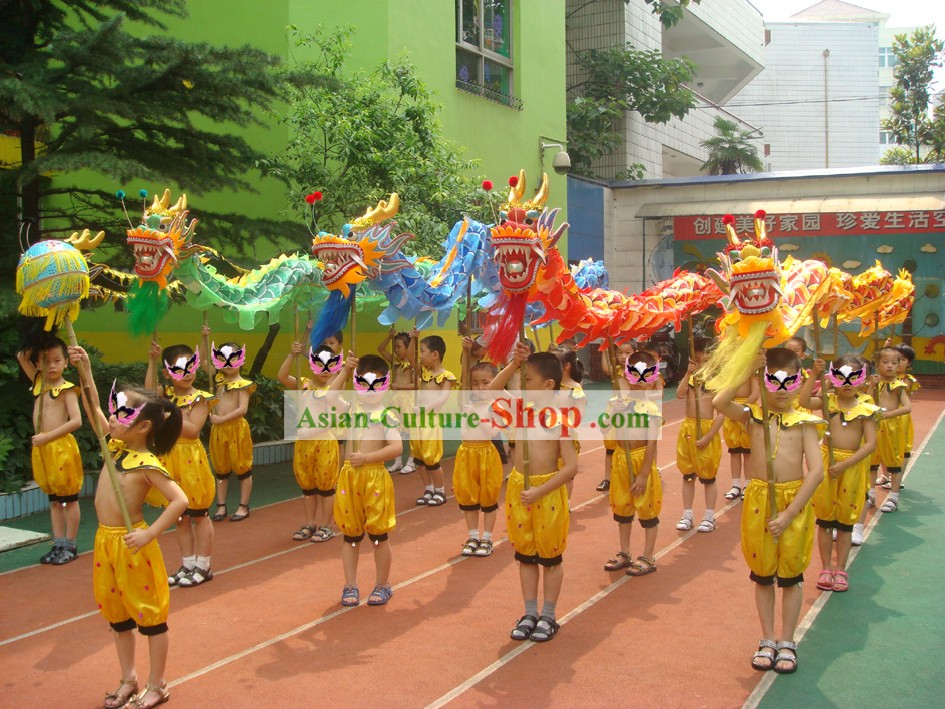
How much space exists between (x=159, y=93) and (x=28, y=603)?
17.7 feet

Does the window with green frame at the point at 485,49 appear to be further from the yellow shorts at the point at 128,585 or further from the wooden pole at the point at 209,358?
the yellow shorts at the point at 128,585

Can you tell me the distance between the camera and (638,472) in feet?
22.9

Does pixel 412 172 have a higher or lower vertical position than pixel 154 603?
higher

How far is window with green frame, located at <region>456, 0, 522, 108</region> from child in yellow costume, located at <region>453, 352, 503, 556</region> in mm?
9107

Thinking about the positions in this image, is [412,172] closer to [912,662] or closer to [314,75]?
[314,75]

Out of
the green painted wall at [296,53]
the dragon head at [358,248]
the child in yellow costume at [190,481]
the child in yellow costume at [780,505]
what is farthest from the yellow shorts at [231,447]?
the child in yellow costume at [780,505]

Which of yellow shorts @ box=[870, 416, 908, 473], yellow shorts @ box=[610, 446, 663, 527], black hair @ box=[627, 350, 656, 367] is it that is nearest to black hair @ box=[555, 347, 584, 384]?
black hair @ box=[627, 350, 656, 367]

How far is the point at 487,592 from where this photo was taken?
6574 mm

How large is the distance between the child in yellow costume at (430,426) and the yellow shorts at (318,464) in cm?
131

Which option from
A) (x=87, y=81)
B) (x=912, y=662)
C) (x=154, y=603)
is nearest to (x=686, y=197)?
(x=87, y=81)

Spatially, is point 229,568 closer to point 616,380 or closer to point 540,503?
point 540,503

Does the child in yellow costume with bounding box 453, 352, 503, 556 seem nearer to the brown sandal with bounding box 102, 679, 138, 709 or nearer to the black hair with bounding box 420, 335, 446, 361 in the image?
the black hair with bounding box 420, 335, 446, 361

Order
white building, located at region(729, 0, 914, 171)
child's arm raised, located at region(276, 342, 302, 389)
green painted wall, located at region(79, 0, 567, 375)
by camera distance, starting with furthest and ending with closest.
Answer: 1. white building, located at region(729, 0, 914, 171)
2. green painted wall, located at region(79, 0, 567, 375)
3. child's arm raised, located at region(276, 342, 302, 389)

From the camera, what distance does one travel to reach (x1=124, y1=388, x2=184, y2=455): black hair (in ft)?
15.6
